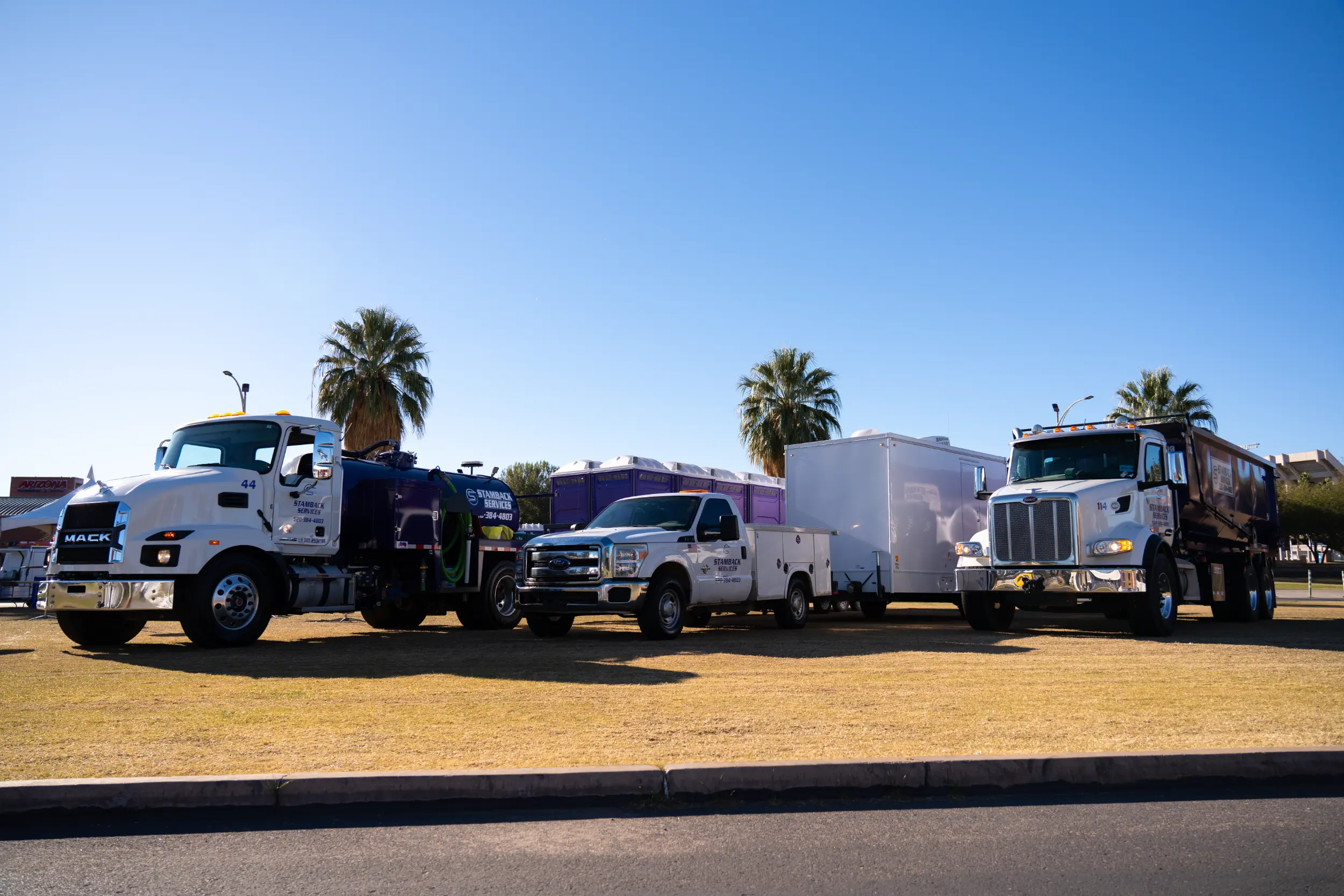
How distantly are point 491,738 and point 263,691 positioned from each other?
3.45 metres

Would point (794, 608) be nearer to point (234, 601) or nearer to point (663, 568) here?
point (663, 568)

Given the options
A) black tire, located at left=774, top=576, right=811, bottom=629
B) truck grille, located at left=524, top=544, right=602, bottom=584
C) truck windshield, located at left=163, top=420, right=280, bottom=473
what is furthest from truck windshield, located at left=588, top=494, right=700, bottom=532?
truck windshield, located at left=163, top=420, right=280, bottom=473

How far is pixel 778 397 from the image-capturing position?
41.5 metres

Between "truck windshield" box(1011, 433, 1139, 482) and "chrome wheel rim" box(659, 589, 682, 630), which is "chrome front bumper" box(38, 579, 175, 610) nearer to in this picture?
"chrome wheel rim" box(659, 589, 682, 630)

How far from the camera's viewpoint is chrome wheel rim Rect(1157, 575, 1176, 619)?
15625 mm

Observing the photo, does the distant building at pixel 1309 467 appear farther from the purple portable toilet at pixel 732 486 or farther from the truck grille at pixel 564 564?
the truck grille at pixel 564 564

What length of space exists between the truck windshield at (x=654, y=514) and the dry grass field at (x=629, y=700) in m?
1.72

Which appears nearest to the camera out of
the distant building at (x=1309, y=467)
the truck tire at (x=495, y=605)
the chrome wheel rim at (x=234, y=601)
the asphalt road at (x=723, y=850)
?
the asphalt road at (x=723, y=850)

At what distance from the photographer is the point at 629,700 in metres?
8.50

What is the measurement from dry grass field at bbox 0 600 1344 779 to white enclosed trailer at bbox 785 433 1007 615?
371 cm

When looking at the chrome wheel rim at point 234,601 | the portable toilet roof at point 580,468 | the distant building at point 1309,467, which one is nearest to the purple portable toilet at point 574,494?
the portable toilet roof at point 580,468

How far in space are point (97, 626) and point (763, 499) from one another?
19.6 m

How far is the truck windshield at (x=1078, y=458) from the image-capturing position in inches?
639

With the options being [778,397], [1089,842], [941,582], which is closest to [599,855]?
[1089,842]
